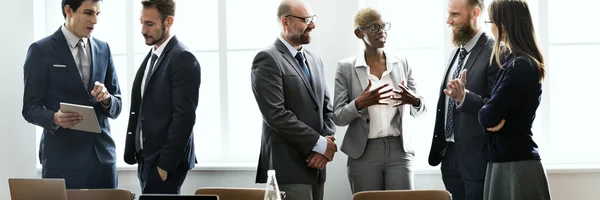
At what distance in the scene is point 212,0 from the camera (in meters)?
5.94

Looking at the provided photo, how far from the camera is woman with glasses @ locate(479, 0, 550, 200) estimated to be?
3830 mm

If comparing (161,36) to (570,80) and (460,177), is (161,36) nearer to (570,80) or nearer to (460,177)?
(460,177)

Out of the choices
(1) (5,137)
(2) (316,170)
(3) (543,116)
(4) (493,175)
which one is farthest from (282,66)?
(1) (5,137)

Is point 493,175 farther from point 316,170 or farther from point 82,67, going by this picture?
point 82,67

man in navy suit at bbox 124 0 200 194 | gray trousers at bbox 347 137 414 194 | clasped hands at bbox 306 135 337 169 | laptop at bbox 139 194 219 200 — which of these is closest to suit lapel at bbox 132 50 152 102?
man in navy suit at bbox 124 0 200 194

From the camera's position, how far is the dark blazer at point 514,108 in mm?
3828

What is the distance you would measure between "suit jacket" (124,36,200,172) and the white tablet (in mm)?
225

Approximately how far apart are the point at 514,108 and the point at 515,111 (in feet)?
0.06

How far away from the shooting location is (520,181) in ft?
12.6

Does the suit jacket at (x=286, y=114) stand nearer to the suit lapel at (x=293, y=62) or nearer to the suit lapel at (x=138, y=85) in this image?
the suit lapel at (x=293, y=62)

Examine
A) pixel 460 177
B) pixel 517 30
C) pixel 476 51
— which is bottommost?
pixel 460 177

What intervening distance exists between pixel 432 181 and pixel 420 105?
0.79 m

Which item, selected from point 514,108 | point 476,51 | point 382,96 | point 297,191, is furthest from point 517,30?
point 297,191

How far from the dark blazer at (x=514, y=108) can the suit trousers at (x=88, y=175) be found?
2.55m
